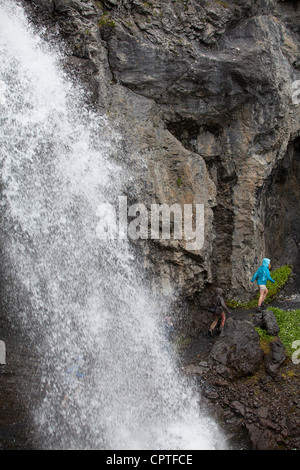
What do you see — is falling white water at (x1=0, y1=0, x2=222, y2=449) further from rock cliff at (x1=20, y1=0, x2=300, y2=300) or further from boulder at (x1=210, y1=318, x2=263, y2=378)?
boulder at (x1=210, y1=318, x2=263, y2=378)

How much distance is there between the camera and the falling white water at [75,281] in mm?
9227

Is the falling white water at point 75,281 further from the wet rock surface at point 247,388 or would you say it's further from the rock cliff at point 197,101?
the rock cliff at point 197,101

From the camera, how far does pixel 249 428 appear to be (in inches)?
355

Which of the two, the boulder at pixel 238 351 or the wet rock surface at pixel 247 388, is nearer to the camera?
the wet rock surface at pixel 247 388

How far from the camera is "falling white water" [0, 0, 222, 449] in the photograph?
9.23 meters

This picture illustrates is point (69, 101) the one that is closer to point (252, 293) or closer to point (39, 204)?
point (39, 204)

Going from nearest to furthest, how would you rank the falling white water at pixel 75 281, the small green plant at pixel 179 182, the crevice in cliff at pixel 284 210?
the falling white water at pixel 75 281 < the small green plant at pixel 179 182 < the crevice in cliff at pixel 284 210

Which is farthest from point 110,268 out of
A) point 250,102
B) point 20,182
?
point 250,102

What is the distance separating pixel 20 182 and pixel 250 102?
28.0ft

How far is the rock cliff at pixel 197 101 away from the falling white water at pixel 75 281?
34.5 inches

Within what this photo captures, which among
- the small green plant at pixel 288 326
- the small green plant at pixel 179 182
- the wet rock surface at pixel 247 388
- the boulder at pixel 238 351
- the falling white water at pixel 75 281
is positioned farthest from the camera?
the small green plant at pixel 179 182

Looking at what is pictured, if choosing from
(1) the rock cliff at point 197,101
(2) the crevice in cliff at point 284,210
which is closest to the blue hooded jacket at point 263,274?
(1) the rock cliff at point 197,101

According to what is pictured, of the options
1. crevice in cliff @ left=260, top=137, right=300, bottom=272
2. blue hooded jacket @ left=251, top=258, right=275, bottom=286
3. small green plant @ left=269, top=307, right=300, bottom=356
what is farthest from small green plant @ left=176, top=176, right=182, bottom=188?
small green plant @ left=269, top=307, right=300, bottom=356
